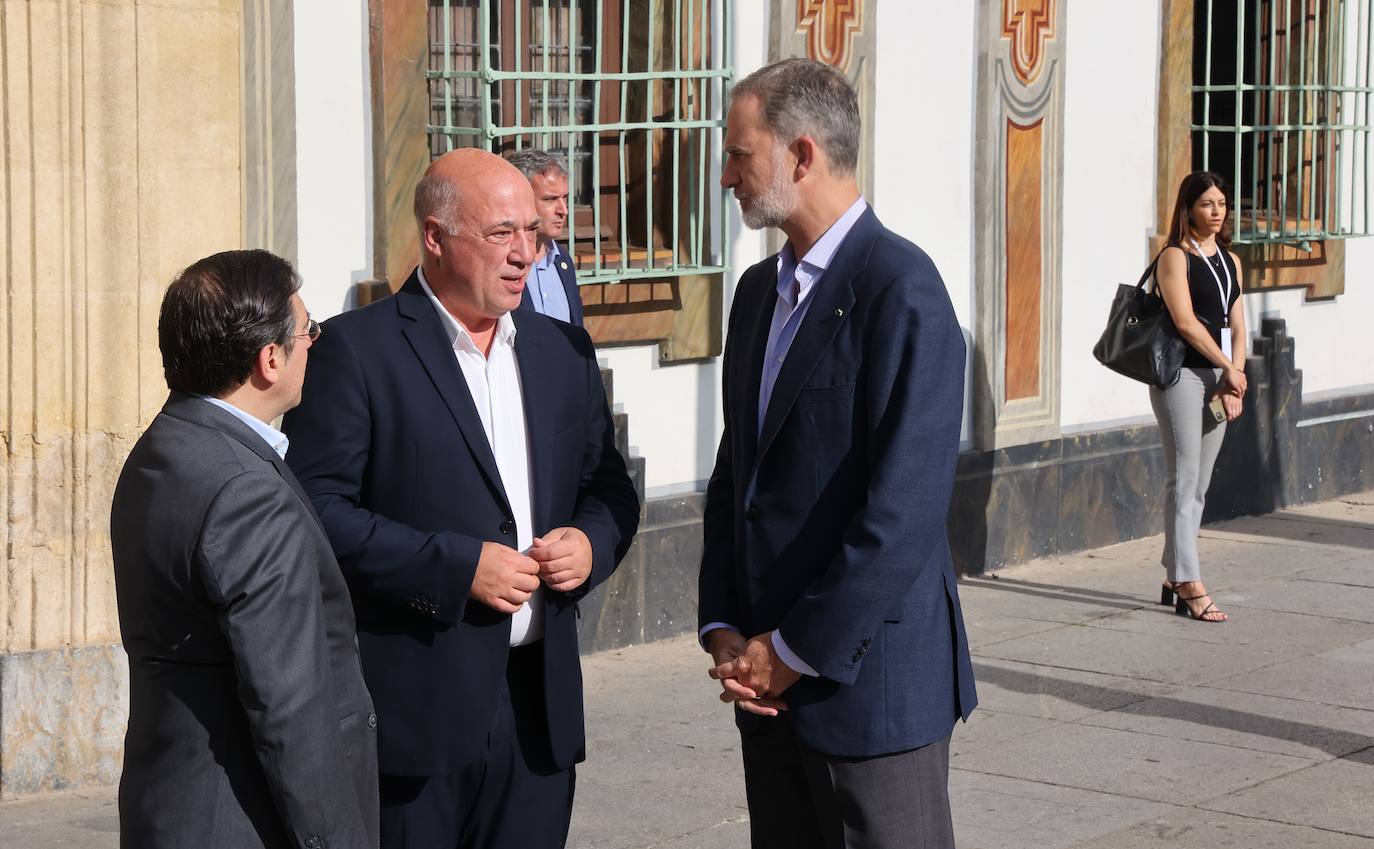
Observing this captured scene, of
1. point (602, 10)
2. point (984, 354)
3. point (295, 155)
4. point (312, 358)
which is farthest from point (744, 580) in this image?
point (984, 354)

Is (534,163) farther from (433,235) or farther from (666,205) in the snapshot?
(433,235)

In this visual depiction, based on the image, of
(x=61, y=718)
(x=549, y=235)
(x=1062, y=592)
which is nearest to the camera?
(x=61, y=718)

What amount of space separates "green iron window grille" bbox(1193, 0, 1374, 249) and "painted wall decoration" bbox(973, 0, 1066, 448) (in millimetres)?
1588

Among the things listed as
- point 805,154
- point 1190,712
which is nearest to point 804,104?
point 805,154

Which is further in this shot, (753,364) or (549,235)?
(549,235)

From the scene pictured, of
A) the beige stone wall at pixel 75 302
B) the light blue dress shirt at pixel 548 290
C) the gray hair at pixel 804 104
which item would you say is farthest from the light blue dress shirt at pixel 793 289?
the light blue dress shirt at pixel 548 290

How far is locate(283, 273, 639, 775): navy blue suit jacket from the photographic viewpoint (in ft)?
10.8

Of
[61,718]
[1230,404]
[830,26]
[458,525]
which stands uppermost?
[830,26]

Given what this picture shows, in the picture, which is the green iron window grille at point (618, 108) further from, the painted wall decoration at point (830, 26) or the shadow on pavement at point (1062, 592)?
the shadow on pavement at point (1062, 592)

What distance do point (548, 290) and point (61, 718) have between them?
2.09 m

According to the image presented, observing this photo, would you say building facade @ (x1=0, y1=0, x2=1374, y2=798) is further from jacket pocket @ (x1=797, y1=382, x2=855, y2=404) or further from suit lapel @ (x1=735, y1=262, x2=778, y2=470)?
jacket pocket @ (x1=797, y1=382, x2=855, y2=404)

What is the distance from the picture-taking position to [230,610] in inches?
104

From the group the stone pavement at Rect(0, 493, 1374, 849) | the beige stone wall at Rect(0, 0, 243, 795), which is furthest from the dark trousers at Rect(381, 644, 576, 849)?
the beige stone wall at Rect(0, 0, 243, 795)

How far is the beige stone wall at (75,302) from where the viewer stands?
5.48 metres
